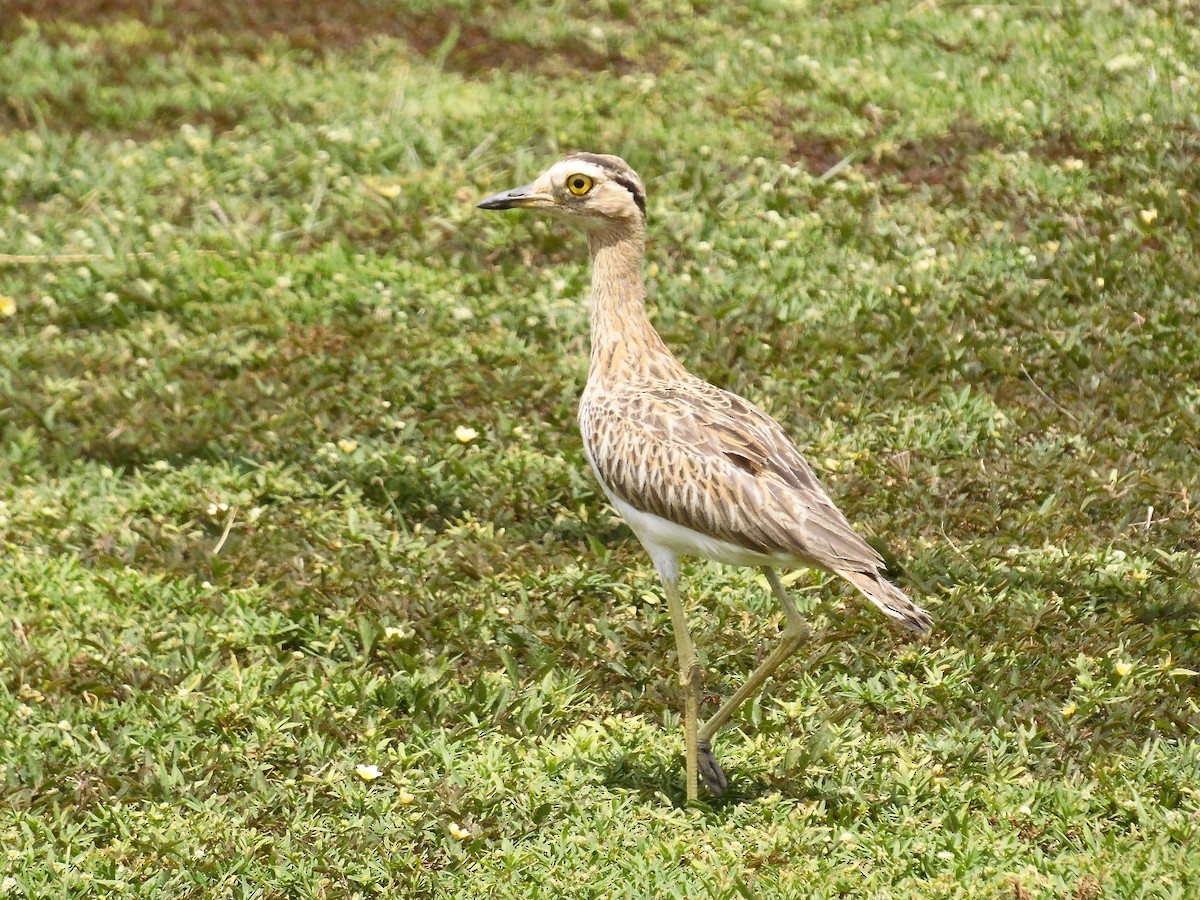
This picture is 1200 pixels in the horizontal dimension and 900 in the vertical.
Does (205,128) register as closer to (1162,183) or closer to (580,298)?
(580,298)

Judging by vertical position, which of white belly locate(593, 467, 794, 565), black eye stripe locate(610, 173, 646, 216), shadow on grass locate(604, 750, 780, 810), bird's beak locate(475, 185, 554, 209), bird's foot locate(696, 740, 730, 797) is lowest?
shadow on grass locate(604, 750, 780, 810)

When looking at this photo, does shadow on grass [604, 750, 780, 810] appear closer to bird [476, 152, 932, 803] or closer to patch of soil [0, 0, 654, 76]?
bird [476, 152, 932, 803]

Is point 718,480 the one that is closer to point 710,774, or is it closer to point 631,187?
point 710,774

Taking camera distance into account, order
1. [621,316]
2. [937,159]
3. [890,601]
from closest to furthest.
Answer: [890,601]
[621,316]
[937,159]

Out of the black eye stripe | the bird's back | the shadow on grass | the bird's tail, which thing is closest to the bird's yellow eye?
the black eye stripe

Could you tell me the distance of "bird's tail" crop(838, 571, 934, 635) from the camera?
509 centimetres

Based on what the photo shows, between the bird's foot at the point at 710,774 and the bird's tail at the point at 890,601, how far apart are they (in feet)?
2.92

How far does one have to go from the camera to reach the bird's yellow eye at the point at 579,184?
634cm

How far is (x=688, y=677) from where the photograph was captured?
227 inches

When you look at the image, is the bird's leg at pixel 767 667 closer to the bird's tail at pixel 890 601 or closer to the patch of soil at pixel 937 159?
the bird's tail at pixel 890 601

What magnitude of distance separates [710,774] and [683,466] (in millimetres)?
1069

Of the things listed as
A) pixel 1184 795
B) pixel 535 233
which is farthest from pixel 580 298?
pixel 1184 795

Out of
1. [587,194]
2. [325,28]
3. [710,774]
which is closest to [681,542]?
[710,774]

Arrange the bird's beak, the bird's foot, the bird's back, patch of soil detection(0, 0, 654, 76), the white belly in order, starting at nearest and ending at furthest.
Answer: the bird's back < the white belly < the bird's foot < the bird's beak < patch of soil detection(0, 0, 654, 76)
